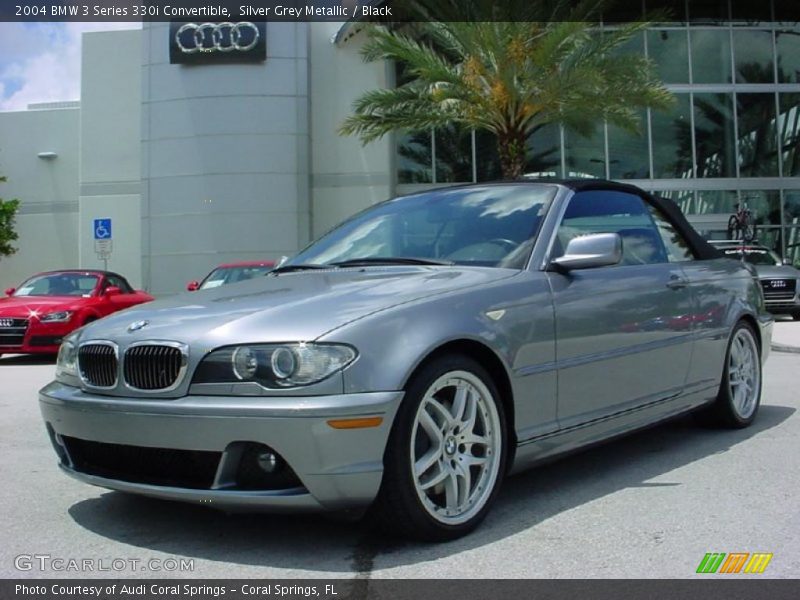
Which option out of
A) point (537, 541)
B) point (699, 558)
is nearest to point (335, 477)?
point (537, 541)

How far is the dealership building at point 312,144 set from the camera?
80.3 ft

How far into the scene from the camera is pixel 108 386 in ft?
10.9

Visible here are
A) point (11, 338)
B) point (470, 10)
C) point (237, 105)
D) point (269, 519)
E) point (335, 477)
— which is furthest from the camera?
point (237, 105)

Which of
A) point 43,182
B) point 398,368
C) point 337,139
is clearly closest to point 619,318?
point 398,368

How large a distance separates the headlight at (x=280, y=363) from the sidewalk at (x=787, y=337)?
983cm

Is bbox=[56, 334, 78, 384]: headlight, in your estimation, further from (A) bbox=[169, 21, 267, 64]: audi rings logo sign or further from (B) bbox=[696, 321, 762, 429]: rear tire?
(A) bbox=[169, 21, 267, 64]: audi rings logo sign

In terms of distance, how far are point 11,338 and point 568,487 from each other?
9514mm

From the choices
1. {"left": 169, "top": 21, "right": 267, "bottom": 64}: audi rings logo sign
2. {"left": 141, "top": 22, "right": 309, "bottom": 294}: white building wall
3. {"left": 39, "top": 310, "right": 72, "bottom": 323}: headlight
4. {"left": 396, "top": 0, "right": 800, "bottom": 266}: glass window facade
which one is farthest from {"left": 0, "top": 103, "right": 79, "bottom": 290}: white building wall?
{"left": 39, "top": 310, "right": 72, "bottom": 323}: headlight

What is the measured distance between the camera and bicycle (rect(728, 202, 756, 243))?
23.7m

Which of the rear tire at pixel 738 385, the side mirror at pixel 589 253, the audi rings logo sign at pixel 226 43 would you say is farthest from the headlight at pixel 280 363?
the audi rings logo sign at pixel 226 43

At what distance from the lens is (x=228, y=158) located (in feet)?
80.2

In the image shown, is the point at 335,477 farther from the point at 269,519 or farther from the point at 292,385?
the point at 269,519

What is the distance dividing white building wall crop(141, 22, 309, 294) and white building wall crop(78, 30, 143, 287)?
92.8 inches

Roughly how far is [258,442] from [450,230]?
1748 mm
